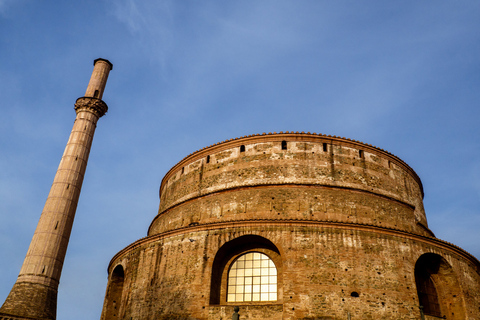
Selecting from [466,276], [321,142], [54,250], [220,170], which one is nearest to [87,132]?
→ [54,250]

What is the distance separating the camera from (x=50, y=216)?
20.0 metres

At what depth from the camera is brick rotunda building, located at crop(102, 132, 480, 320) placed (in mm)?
14211

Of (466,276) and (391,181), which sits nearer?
(466,276)

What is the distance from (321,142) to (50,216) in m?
13.3

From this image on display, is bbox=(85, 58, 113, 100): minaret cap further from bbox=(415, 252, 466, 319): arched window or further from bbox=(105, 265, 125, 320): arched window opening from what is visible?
bbox=(415, 252, 466, 319): arched window

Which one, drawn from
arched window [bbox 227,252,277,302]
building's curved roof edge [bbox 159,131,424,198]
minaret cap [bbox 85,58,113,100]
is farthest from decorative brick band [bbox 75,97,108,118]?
arched window [bbox 227,252,277,302]

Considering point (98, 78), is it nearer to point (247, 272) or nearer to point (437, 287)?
point (247, 272)

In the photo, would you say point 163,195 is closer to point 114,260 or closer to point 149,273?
point 114,260

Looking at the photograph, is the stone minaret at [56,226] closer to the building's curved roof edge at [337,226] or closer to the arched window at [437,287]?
the building's curved roof edge at [337,226]

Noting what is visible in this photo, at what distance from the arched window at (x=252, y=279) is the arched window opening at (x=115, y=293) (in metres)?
5.72

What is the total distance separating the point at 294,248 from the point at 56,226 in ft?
38.6

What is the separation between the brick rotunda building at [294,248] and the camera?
14211 millimetres

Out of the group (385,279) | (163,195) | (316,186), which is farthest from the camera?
(163,195)

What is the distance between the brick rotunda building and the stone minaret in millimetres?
2558
